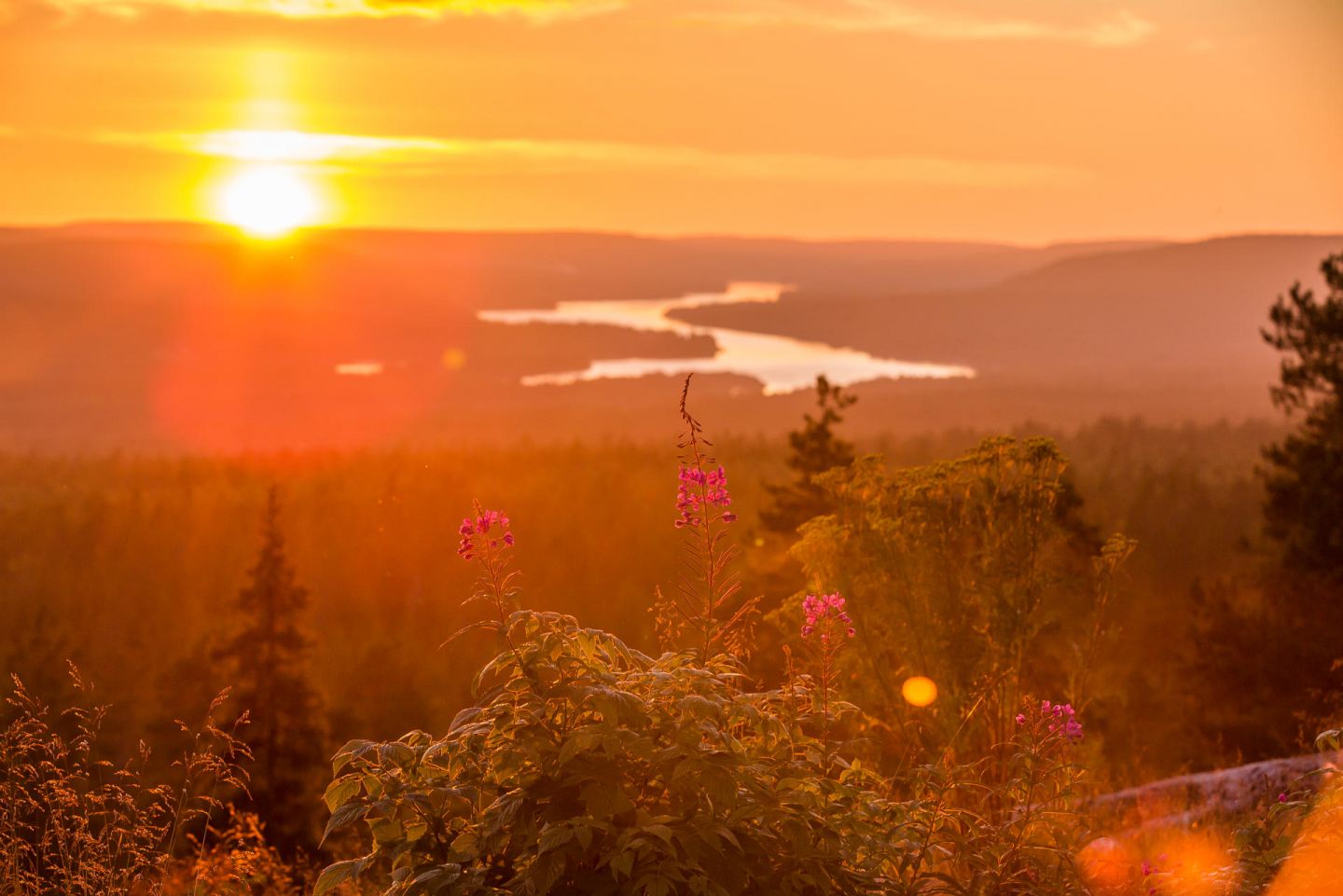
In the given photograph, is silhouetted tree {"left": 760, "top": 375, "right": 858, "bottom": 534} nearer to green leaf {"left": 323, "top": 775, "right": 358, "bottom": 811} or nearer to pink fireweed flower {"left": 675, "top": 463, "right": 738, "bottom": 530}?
pink fireweed flower {"left": 675, "top": 463, "right": 738, "bottom": 530}

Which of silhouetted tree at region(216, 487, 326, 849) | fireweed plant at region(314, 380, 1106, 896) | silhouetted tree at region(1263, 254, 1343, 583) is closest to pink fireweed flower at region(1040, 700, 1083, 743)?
fireweed plant at region(314, 380, 1106, 896)

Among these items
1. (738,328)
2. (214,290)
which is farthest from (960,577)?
(738,328)

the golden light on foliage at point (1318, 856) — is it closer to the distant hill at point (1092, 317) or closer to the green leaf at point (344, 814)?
the green leaf at point (344, 814)

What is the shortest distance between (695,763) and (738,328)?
116451 mm

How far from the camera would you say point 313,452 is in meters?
54.7

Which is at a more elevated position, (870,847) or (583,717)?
(583,717)

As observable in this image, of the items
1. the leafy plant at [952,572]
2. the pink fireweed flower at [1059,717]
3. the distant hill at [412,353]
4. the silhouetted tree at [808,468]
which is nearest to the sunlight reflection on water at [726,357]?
the distant hill at [412,353]

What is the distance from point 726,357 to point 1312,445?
78741 mm

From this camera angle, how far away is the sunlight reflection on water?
9162 centimetres

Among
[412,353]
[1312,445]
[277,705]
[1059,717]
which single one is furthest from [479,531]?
[412,353]

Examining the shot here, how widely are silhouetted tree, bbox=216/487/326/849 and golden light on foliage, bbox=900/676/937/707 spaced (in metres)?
10.6

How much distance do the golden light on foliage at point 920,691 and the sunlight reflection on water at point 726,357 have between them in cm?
6864

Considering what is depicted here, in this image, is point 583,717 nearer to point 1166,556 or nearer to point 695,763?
point 695,763

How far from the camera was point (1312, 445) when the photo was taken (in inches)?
803
